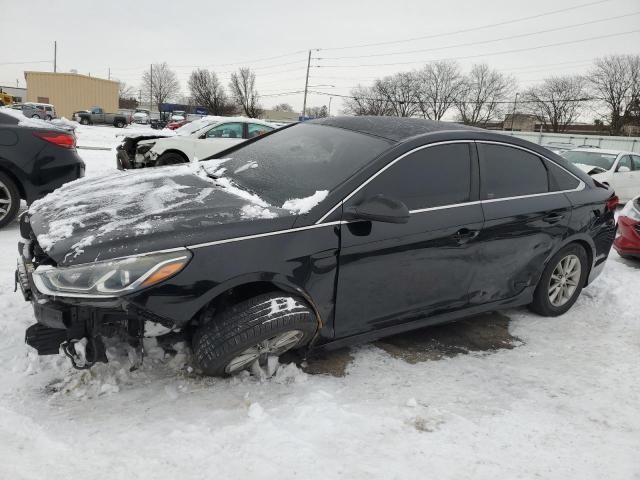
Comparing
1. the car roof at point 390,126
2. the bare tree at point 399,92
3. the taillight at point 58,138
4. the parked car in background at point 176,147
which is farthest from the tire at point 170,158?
the bare tree at point 399,92

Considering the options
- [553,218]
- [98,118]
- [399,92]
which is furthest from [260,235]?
[399,92]

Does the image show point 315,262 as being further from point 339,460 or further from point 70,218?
point 70,218

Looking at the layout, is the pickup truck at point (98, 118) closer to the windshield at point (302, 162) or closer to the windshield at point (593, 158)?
the windshield at point (593, 158)

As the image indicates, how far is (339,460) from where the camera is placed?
219 cm

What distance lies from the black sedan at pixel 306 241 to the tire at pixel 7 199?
2.42 metres

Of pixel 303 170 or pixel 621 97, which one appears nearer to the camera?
pixel 303 170

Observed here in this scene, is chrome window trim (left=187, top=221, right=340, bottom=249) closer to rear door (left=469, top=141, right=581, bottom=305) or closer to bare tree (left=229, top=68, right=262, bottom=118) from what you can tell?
rear door (left=469, top=141, right=581, bottom=305)

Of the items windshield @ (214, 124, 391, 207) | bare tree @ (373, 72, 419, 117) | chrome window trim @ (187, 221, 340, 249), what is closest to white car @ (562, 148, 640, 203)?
windshield @ (214, 124, 391, 207)

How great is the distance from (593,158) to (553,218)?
892cm

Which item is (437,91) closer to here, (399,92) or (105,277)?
(399,92)

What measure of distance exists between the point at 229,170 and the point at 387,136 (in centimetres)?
116

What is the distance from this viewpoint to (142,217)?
2.54 m

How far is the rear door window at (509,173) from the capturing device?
3387 mm

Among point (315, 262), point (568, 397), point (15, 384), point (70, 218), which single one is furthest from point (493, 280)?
point (15, 384)
